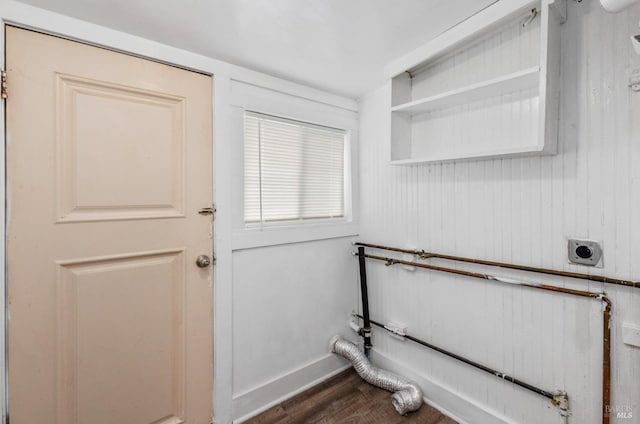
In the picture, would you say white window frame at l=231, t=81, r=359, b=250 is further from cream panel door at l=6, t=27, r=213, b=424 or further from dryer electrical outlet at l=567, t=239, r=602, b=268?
dryer electrical outlet at l=567, t=239, r=602, b=268

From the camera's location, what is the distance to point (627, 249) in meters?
1.12

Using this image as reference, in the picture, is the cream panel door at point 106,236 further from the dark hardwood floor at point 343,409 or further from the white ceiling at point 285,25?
the dark hardwood floor at point 343,409

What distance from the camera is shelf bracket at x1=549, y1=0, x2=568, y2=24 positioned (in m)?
1.14

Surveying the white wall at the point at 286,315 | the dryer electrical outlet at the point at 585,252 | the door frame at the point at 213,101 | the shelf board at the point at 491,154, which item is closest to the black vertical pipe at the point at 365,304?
the white wall at the point at 286,315

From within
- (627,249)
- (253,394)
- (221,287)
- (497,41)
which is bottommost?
(253,394)

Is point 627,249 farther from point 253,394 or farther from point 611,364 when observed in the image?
point 253,394

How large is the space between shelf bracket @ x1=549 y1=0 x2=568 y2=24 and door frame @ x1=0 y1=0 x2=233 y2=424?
5.18 ft

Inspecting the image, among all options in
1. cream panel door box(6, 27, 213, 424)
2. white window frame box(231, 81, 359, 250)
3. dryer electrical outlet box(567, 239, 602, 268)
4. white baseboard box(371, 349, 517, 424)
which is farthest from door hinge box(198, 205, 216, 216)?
dryer electrical outlet box(567, 239, 602, 268)

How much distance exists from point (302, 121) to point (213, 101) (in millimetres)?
627

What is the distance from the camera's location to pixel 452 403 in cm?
171

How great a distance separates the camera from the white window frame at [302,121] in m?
1.71

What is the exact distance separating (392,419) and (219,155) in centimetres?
190

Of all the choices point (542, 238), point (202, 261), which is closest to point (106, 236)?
point (202, 261)

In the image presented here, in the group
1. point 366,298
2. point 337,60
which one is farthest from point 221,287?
point 337,60
